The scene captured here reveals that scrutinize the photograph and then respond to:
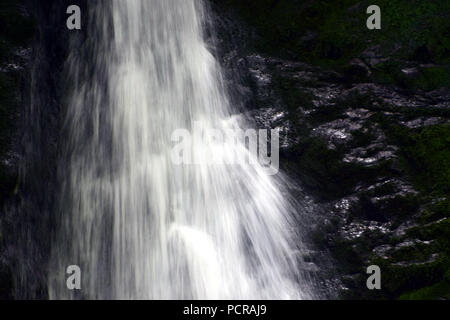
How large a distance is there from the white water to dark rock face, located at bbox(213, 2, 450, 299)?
391 millimetres

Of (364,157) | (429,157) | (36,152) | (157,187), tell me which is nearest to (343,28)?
(364,157)

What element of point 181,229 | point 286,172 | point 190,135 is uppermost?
point 190,135

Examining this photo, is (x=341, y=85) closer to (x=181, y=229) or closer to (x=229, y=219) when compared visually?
(x=229, y=219)

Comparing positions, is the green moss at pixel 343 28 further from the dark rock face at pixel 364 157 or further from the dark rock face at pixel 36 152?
the dark rock face at pixel 36 152

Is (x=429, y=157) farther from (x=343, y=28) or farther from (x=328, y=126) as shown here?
(x=343, y=28)

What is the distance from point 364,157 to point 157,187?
229cm

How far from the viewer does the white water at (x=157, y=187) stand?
5.03 metres

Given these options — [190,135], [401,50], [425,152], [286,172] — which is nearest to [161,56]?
[190,135]

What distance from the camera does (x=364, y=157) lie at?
5.28 meters

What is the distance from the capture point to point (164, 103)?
5.96 meters
